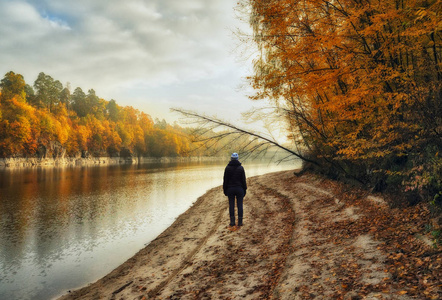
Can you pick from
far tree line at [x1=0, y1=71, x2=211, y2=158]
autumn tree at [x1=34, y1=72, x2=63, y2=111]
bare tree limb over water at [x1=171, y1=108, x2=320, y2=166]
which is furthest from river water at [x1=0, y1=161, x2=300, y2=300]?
autumn tree at [x1=34, y1=72, x2=63, y2=111]

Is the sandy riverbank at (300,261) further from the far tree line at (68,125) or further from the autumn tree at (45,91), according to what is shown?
the autumn tree at (45,91)

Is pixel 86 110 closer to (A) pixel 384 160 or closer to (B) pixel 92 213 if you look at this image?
(B) pixel 92 213

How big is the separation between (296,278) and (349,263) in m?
1.21

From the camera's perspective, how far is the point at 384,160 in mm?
10352

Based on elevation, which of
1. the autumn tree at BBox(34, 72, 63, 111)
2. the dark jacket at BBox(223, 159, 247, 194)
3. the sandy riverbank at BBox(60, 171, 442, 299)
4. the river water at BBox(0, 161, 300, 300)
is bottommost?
the river water at BBox(0, 161, 300, 300)

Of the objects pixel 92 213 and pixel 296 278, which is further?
pixel 92 213

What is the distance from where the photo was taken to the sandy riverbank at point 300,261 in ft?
17.1

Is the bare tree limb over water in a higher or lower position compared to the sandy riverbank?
higher

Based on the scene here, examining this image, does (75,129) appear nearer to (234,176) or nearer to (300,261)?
(234,176)

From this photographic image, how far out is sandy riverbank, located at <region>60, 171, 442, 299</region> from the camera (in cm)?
521

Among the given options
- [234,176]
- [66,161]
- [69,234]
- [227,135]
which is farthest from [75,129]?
[234,176]

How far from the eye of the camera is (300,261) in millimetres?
6895

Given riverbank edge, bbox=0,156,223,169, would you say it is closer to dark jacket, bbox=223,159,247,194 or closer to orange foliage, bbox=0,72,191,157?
orange foliage, bbox=0,72,191,157

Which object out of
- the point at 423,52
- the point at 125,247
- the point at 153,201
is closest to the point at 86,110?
the point at 153,201
